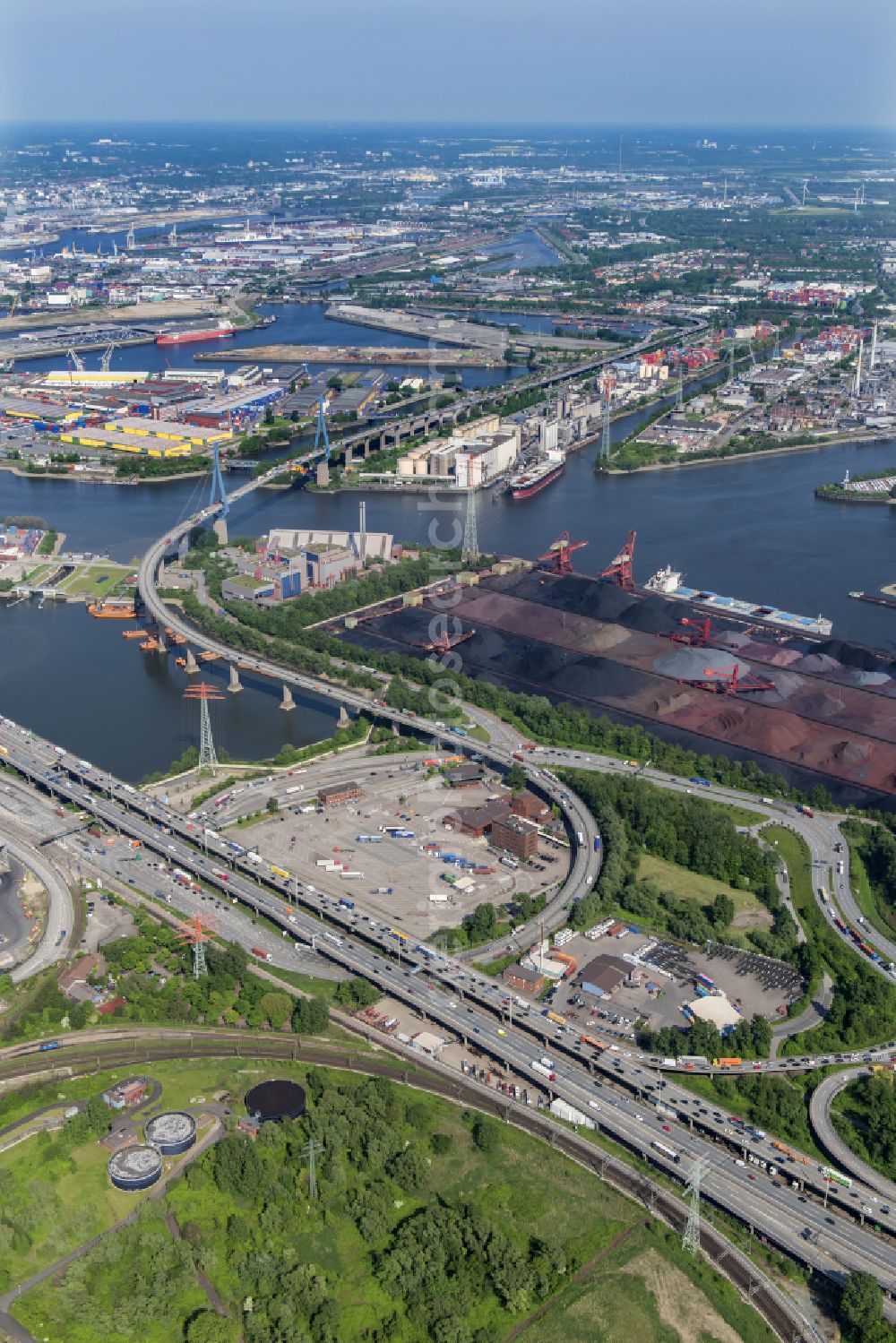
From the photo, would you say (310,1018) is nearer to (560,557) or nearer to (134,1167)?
(134,1167)

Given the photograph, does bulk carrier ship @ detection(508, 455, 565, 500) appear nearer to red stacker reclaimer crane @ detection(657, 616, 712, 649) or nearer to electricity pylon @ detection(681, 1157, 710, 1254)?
red stacker reclaimer crane @ detection(657, 616, 712, 649)

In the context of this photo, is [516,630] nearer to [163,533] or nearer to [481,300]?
[163,533]

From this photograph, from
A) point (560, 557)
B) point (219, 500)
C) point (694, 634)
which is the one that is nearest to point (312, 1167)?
point (694, 634)

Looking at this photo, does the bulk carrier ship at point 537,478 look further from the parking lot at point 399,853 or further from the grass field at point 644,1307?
the grass field at point 644,1307

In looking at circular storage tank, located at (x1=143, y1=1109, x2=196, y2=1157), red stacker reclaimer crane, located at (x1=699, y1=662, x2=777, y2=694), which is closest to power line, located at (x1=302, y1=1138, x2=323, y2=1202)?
circular storage tank, located at (x1=143, y1=1109, x2=196, y2=1157)

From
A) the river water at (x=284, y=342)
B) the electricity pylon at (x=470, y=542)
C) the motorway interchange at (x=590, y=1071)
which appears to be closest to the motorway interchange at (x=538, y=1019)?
the motorway interchange at (x=590, y=1071)

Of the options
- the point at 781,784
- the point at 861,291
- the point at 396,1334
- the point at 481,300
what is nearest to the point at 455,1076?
the point at 396,1334
